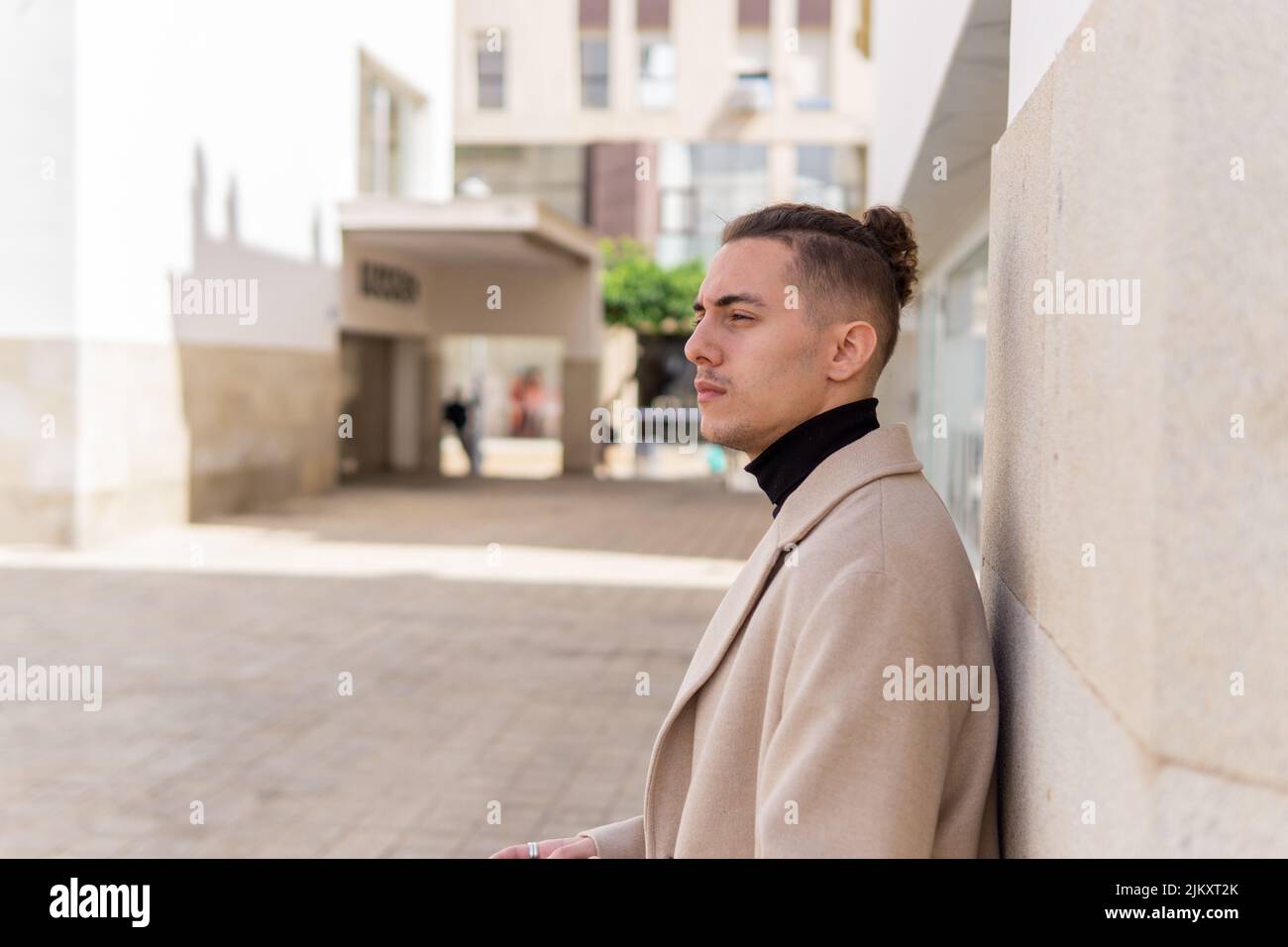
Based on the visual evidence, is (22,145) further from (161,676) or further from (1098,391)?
(1098,391)

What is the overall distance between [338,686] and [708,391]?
6.11m

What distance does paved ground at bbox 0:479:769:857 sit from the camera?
540cm

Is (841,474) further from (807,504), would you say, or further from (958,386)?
(958,386)

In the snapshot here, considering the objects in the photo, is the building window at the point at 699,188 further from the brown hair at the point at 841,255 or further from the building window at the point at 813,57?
the brown hair at the point at 841,255

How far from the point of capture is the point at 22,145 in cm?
1300

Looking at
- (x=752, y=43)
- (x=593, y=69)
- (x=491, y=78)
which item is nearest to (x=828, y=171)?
(x=752, y=43)

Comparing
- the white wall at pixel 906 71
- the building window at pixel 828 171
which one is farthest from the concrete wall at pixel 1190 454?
the building window at pixel 828 171

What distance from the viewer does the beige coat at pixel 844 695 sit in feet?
5.05

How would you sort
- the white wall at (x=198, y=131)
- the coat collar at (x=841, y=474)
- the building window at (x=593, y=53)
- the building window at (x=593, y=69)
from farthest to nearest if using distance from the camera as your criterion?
the building window at (x=593, y=69)
the building window at (x=593, y=53)
the white wall at (x=198, y=131)
the coat collar at (x=841, y=474)

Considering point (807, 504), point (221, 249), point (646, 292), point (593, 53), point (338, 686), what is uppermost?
point (593, 53)

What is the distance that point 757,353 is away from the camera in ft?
6.10

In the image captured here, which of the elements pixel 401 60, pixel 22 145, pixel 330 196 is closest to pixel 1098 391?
pixel 22 145

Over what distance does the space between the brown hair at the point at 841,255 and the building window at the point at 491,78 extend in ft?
109

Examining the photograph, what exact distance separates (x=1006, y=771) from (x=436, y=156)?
912 inches
